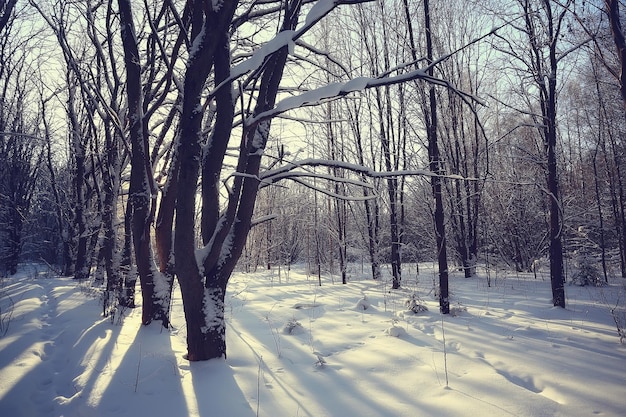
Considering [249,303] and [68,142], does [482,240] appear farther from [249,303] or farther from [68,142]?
[68,142]

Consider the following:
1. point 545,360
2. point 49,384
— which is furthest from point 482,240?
point 49,384

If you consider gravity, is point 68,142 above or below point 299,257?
above

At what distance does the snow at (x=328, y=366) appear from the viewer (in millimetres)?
2600

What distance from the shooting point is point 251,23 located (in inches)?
205

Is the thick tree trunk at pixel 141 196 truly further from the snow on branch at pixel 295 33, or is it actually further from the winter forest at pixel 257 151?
the snow on branch at pixel 295 33

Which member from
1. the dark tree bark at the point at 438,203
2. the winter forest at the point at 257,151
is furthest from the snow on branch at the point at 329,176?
the dark tree bark at the point at 438,203

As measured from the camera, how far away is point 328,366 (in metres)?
3.49

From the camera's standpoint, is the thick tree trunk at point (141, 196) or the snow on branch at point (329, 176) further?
the thick tree trunk at point (141, 196)

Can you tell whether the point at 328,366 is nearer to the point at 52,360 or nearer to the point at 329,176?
the point at 329,176

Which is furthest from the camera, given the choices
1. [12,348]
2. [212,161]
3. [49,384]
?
[12,348]

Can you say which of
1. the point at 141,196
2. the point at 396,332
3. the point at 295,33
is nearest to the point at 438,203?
the point at 396,332

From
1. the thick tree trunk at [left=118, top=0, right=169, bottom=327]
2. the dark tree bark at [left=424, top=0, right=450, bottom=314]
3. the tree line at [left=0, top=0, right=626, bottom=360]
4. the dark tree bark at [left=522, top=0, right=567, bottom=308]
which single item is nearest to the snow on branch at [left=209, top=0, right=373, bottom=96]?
the tree line at [left=0, top=0, right=626, bottom=360]

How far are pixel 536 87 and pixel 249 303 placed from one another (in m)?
7.56

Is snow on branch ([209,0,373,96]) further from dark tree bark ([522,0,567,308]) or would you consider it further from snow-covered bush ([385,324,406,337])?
dark tree bark ([522,0,567,308])
